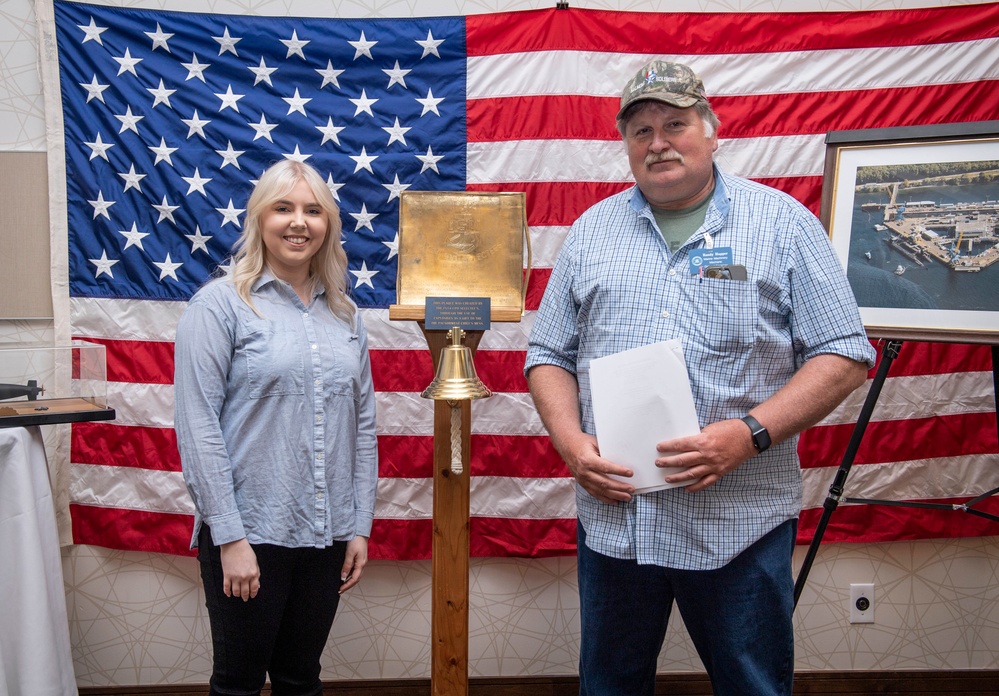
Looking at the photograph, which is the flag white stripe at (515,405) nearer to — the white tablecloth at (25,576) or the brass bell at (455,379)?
the white tablecloth at (25,576)

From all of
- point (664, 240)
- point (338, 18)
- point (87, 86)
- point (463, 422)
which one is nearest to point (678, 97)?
point (664, 240)

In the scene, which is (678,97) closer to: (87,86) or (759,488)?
(759,488)

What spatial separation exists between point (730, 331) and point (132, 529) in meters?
2.15

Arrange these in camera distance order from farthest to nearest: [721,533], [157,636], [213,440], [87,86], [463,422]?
1. [157,636]
2. [87,86]
3. [463,422]
4. [213,440]
5. [721,533]

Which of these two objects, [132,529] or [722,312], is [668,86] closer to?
[722,312]

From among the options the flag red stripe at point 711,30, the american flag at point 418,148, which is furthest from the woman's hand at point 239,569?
the flag red stripe at point 711,30

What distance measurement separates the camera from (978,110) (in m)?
2.51

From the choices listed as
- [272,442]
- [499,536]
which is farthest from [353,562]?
[499,536]

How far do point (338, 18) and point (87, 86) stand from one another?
86 centimetres

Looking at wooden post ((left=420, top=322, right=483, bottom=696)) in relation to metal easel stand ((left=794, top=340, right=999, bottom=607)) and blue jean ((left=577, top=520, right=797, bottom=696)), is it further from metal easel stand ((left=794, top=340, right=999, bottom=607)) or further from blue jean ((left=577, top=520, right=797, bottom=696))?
metal easel stand ((left=794, top=340, right=999, bottom=607))

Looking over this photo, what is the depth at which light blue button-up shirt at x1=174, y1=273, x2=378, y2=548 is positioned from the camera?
1656mm

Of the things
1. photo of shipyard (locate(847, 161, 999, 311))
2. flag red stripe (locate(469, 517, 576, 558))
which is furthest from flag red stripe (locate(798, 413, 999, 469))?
flag red stripe (locate(469, 517, 576, 558))

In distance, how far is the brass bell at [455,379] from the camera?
5.91ft

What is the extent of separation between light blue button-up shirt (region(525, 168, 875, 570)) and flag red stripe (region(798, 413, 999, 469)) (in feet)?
3.67
